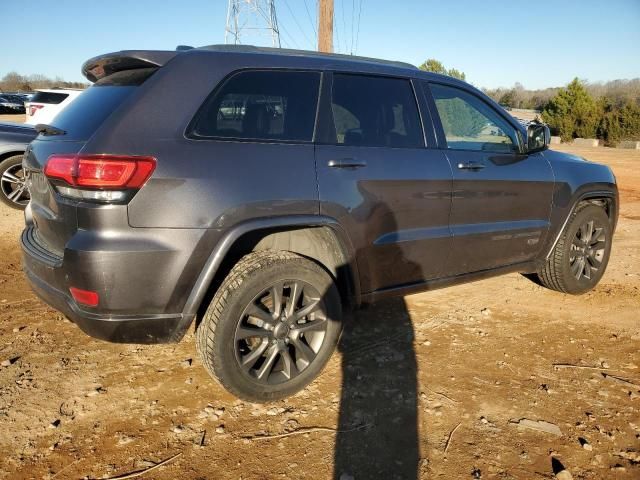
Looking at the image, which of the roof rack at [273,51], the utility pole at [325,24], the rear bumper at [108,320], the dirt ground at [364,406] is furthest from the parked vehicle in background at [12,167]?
the utility pole at [325,24]

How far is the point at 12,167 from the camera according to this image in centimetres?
667

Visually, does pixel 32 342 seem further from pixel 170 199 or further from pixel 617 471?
pixel 617 471

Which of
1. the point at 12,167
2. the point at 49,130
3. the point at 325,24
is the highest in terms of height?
the point at 325,24

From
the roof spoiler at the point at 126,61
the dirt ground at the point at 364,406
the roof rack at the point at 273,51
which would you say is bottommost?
the dirt ground at the point at 364,406

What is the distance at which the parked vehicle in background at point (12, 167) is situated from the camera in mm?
6598

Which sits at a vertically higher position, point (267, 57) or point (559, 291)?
point (267, 57)

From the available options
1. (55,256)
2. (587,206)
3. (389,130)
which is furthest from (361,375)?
(587,206)

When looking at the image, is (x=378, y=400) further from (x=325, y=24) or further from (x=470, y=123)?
(x=325, y=24)

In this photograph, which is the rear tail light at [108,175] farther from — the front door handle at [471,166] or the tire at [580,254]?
the tire at [580,254]

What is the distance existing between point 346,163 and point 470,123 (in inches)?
53.9

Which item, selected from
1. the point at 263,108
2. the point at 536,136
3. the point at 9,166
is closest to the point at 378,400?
the point at 263,108

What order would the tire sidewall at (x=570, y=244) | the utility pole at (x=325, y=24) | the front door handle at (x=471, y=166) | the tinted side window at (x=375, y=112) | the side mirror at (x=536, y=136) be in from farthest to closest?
the utility pole at (x=325, y=24) < the tire sidewall at (x=570, y=244) < the side mirror at (x=536, y=136) < the front door handle at (x=471, y=166) < the tinted side window at (x=375, y=112)

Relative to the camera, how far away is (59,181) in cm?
229

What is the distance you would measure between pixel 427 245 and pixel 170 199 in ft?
5.62
